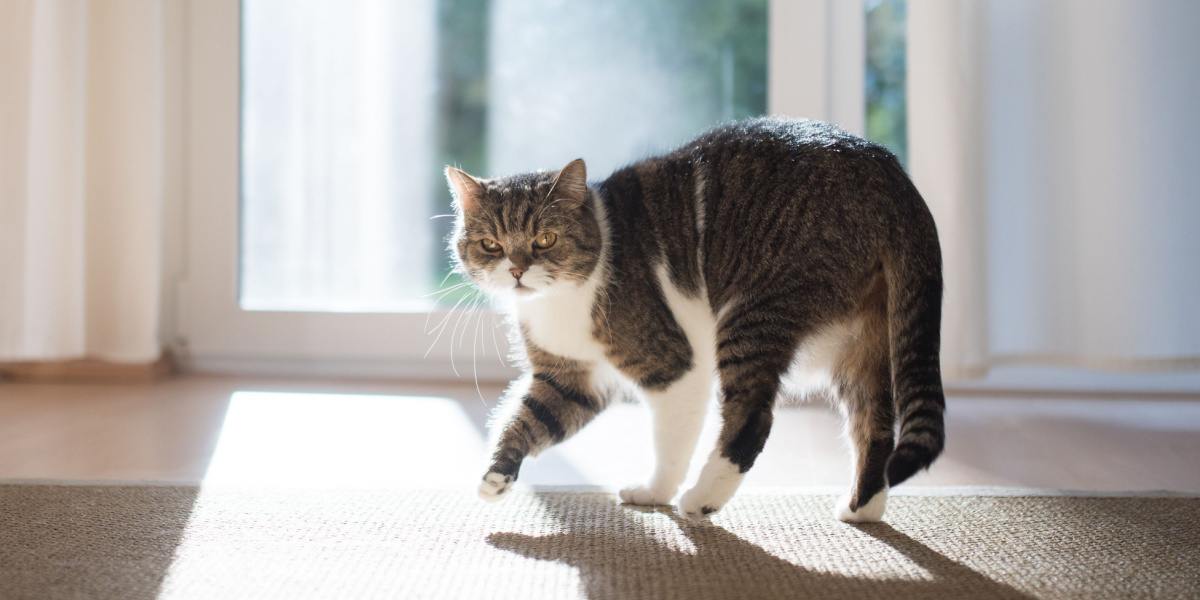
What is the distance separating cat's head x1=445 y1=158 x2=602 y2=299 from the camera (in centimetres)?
155

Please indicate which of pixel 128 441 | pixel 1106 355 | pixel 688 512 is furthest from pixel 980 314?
pixel 128 441

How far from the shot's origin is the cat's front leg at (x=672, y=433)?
153 cm

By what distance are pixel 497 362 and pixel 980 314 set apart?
123cm

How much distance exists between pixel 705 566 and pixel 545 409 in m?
0.45

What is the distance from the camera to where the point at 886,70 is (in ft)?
8.87

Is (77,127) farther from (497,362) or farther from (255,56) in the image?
(497,362)

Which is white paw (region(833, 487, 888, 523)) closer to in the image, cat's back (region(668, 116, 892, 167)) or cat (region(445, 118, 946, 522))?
cat (region(445, 118, 946, 522))

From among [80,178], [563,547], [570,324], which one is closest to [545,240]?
[570,324]

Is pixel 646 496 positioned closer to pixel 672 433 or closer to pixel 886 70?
pixel 672 433

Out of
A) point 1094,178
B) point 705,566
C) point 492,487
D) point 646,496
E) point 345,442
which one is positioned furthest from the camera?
point 1094,178

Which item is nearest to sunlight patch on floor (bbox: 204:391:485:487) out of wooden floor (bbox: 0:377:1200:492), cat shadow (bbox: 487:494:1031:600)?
wooden floor (bbox: 0:377:1200:492)

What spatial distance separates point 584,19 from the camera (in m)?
2.88

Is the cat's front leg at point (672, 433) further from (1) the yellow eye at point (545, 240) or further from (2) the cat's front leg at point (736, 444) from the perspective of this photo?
(1) the yellow eye at point (545, 240)

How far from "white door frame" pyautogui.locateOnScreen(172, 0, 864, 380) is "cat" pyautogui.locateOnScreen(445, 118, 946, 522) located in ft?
4.04
